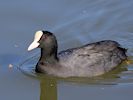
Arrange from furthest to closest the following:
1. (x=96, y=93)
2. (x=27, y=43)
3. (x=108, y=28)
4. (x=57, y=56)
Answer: (x=108, y=28) → (x=27, y=43) → (x=57, y=56) → (x=96, y=93)

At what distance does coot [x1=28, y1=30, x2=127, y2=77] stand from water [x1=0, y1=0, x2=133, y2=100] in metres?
0.15

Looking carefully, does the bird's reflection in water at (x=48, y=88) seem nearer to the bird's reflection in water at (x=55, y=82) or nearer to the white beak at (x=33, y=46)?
the bird's reflection in water at (x=55, y=82)

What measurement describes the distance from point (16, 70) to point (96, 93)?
1.91m

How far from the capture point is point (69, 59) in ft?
34.4

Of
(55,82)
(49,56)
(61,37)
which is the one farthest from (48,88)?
(61,37)

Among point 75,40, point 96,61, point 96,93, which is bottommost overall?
point 96,93

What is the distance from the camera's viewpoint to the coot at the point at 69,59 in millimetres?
10312

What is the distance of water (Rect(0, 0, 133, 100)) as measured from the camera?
10031 mm

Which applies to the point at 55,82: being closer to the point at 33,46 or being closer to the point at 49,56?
the point at 49,56

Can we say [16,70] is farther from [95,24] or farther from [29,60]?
[95,24]

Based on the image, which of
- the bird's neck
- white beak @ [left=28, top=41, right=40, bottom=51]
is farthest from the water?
white beak @ [left=28, top=41, right=40, bottom=51]

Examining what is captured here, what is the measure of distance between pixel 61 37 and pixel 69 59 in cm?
160

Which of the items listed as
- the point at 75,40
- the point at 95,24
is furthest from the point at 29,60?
the point at 95,24

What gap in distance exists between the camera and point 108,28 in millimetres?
12430
